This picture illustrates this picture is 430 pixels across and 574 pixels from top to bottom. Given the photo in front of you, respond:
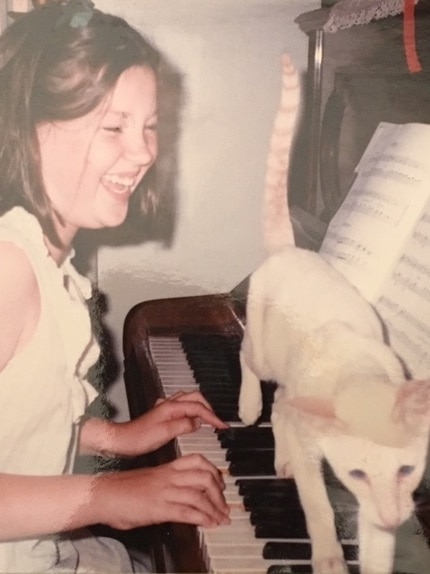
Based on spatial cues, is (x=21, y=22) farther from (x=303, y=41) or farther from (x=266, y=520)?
(x=266, y=520)

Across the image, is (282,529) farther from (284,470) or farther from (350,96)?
(350,96)

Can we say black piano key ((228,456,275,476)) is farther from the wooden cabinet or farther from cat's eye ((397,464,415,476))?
the wooden cabinet

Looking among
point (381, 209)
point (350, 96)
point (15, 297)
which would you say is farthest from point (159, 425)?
point (350, 96)

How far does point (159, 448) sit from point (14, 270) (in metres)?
0.22

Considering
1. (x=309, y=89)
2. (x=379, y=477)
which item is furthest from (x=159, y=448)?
(x=309, y=89)

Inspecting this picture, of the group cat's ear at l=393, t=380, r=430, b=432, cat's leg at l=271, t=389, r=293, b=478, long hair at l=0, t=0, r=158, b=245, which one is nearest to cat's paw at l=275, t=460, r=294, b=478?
cat's leg at l=271, t=389, r=293, b=478

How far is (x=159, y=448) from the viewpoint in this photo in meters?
0.60

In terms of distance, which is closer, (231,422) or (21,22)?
(21,22)

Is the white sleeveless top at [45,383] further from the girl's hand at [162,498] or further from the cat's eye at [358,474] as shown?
the cat's eye at [358,474]

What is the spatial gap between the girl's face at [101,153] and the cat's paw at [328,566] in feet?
1.11

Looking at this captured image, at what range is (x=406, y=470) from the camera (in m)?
0.51

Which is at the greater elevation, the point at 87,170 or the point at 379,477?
the point at 87,170

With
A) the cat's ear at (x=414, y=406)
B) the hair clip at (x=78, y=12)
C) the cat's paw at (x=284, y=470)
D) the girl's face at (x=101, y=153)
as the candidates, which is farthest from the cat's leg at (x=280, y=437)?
the hair clip at (x=78, y=12)

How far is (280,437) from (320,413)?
5 cm
